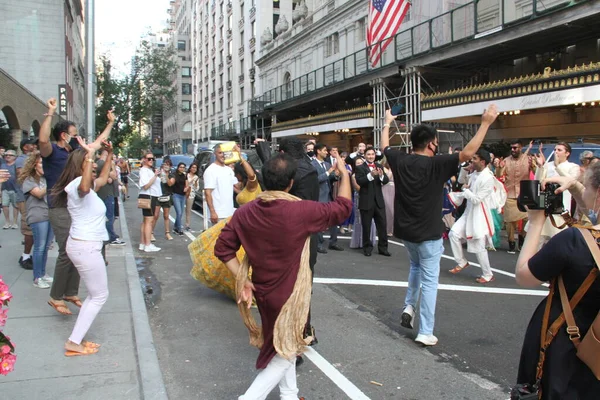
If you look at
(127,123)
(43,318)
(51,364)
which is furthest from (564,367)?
(127,123)

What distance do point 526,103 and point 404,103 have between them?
700 cm

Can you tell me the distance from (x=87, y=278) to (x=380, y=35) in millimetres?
18129

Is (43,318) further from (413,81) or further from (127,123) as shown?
(127,123)

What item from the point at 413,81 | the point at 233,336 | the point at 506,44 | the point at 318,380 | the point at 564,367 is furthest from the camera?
the point at 413,81

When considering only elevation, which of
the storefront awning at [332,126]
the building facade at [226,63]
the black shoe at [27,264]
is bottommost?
the black shoe at [27,264]

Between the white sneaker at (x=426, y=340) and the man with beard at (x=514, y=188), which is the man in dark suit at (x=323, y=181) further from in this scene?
the white sneaker at (x=426, y=340)

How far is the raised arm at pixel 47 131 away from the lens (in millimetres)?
4953

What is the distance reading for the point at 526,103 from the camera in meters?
14.6

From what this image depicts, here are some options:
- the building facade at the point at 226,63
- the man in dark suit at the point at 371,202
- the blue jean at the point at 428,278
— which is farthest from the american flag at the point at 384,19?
the building facade at the point at 226,63

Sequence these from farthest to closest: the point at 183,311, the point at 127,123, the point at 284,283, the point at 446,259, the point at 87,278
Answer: the point at 127,123, the point at 446,259, the point at 183,311, the point at 87,278, the point at 284,283

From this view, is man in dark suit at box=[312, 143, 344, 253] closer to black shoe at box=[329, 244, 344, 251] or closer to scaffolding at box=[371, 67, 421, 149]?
black shoe at box=[329, 244, 344, 251]

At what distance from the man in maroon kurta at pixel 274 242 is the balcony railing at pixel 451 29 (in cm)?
1331

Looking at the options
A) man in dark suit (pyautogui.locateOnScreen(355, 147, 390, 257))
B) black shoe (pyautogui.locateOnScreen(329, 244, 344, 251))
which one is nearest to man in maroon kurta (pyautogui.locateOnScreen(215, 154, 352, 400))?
man in dark suit (pyautogui.locateOnScreen(355, 147, 390, 257))

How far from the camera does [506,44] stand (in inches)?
628
